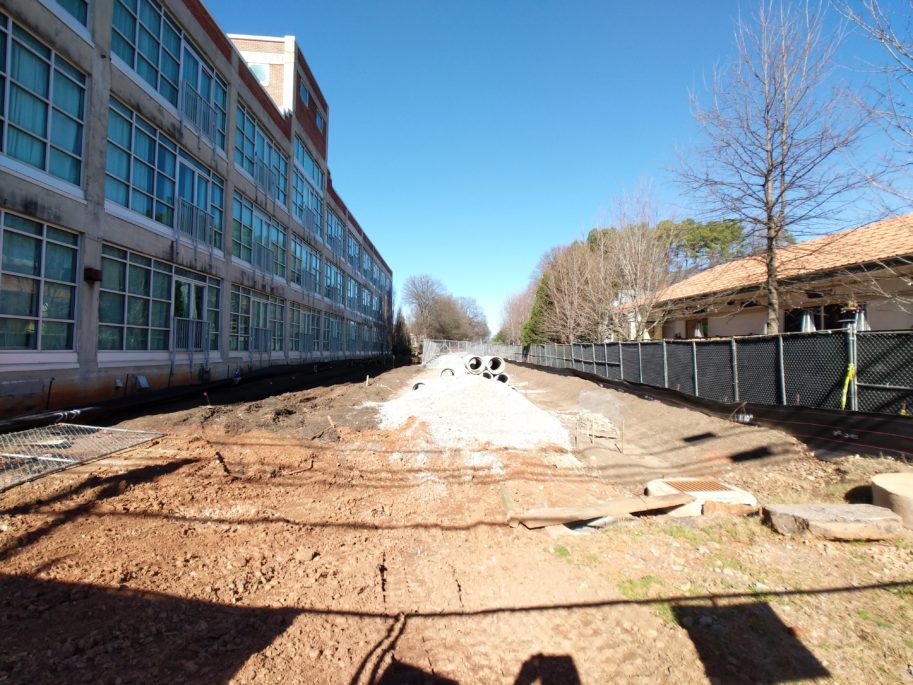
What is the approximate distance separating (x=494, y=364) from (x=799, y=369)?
1232 cm

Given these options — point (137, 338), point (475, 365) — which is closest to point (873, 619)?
point (137, 338)

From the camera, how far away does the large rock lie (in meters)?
4.03

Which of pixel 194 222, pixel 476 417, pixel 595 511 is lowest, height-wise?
pixel 595 511

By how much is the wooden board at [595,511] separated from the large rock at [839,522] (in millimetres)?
1014

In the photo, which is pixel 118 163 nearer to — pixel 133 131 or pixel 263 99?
pixel 133 131

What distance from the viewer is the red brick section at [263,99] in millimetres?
16281

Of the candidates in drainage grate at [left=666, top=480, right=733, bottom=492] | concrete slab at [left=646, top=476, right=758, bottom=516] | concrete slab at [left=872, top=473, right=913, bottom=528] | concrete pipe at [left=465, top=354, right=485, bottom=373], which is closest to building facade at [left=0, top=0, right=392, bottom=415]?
concrete pipe at [left=465, top=354, right=485, bottom=373]

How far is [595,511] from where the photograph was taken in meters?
5.07

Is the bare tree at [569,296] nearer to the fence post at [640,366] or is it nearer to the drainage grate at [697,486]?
the fence post at [640,366]

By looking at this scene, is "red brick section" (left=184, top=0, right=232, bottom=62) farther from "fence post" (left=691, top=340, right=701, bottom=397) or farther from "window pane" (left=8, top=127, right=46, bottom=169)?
"fence post" (left=691, top=340, right=701, bottom=397)

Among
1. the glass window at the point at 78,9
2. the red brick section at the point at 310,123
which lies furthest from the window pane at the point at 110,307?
the red brick section at the point at 310,123

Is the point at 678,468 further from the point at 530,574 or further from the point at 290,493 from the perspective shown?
the point at 290,493

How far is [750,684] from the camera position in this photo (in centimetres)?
262

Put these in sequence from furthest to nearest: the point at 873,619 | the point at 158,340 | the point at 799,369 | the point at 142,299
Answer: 1. the point at 158,340
2. the point at 142,299
3. the point at 799,369
4. the point at 873,619
